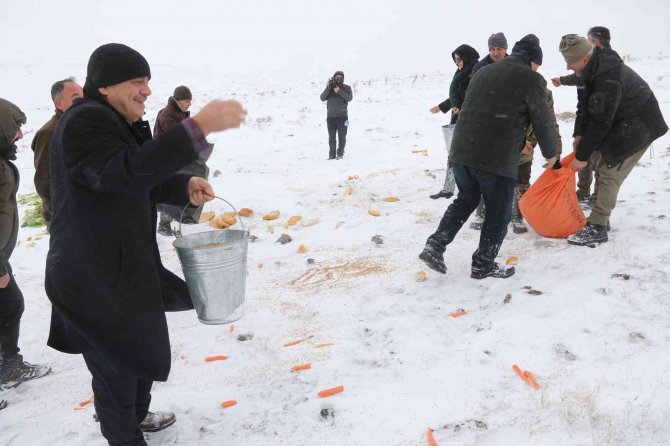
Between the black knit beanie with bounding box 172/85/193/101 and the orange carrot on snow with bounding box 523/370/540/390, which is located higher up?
the black knit beanie with bounding box 172/85/193/101

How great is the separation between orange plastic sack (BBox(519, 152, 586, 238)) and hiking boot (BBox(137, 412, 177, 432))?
4.02 m

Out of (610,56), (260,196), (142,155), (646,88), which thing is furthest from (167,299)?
(260,196)

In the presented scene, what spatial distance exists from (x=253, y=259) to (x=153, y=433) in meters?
2.86

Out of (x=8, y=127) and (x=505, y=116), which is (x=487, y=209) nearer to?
(x=505, y=116)

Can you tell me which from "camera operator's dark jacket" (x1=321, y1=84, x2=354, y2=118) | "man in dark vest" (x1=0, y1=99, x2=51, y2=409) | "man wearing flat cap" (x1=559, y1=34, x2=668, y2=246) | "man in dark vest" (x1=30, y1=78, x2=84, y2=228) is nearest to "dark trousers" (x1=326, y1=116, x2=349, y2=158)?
"camera operator's dark jacket" (x1=321, y1=84, x2=354, y2=118)

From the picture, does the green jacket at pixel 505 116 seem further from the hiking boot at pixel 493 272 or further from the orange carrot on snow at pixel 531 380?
the orange carrot on snow at pixel 531 380

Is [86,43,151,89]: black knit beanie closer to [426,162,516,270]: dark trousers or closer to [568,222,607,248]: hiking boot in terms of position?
[426,162,516,270]: dark trousers

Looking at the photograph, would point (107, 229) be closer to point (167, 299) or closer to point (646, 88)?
point (167, 299)

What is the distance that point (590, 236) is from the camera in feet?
15.7

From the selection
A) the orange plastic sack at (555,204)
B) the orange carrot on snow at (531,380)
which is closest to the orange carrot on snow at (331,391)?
the orange carrot on snow at (531,380)

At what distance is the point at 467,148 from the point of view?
162 inches

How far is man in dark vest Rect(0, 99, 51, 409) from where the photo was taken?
10.6 ft

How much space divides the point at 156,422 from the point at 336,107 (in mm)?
8751

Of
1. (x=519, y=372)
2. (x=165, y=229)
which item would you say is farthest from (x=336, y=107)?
(x=519, y=372)
